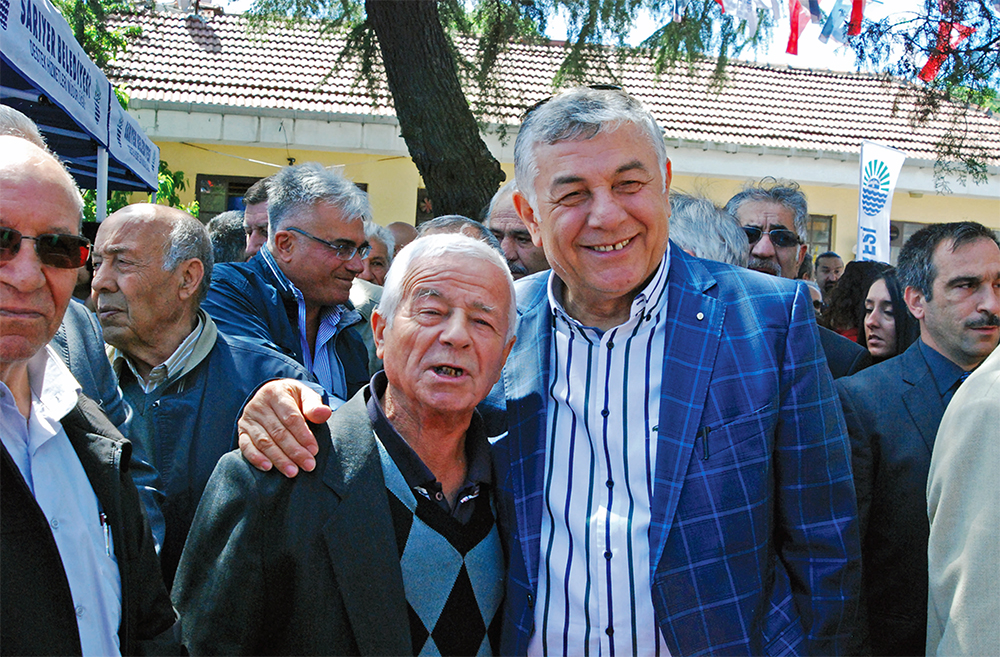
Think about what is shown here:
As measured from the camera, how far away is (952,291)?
124 inches

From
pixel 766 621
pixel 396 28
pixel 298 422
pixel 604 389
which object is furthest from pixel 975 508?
pixel 396 28

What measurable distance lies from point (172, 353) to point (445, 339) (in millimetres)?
1320

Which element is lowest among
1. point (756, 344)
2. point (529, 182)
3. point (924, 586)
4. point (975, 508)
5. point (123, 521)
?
point (924, 586)

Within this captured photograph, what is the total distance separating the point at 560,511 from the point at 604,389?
34cm

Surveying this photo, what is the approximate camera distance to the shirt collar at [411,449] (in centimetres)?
204

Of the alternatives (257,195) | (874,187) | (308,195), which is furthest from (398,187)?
(308,195)

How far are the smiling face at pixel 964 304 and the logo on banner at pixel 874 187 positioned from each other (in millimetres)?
6410

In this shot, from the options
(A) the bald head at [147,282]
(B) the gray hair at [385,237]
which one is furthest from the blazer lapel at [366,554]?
(B) the gray hair at [385,237]

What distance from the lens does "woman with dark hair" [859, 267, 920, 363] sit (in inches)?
162

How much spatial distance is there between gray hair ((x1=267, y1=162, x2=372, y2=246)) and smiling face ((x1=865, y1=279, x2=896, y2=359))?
8.91 ft

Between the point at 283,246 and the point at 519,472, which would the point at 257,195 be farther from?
the point at 519,472

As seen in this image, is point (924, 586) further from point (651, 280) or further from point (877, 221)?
point (877, 221)

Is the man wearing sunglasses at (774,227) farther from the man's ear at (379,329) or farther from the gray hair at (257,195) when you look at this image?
the gray hair at (257,195)

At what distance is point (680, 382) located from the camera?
A: 2.08m
